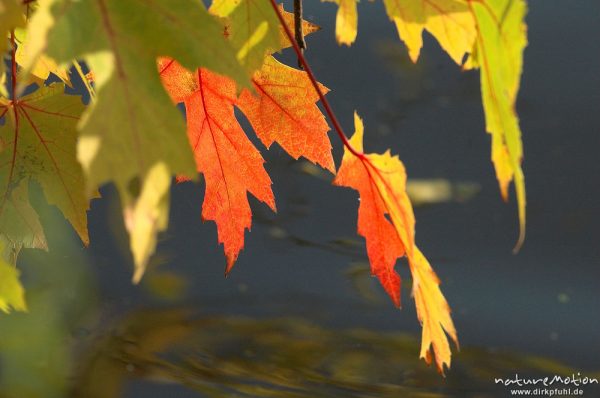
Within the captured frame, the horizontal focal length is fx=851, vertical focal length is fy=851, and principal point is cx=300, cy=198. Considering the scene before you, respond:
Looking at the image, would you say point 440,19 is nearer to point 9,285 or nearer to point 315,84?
A: point 315,84

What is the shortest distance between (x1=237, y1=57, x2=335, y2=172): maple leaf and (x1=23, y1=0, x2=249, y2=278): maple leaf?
0.12 metres

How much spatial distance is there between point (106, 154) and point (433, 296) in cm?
18

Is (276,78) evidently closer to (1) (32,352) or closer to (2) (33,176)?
(2) (33,176)

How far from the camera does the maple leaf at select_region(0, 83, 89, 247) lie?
1.13 feet

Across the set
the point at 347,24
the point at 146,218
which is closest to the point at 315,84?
the point at 347,24

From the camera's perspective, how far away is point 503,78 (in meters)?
0.23

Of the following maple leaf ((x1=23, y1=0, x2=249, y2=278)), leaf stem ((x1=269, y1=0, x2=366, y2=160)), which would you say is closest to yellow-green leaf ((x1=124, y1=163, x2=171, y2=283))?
maple leaf ((x1=23, y1=0, x2=249, y2=278))

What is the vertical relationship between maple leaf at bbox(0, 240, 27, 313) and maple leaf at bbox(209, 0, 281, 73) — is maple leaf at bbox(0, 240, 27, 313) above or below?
below

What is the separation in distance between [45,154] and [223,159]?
3.0 inches

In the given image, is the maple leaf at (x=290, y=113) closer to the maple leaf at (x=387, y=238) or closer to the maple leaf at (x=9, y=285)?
the maple leaf at (x=387, y=238)

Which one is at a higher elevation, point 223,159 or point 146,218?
point 223,159

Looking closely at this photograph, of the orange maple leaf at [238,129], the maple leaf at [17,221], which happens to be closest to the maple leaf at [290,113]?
the orange maple leaf at [238,129]

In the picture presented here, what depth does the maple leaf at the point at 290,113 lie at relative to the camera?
0.35 meters

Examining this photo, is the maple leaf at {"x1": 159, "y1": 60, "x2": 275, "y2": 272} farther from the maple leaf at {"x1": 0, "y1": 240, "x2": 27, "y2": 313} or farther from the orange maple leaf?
the maple leaf at {"x1": 0, "y1": 240, "x2": 27, "y2": 313}
